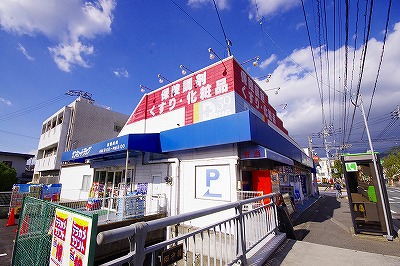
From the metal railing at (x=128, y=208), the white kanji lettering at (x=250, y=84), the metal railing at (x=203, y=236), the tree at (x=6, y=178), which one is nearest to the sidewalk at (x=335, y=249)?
the metal railing at (x=203, y=236)

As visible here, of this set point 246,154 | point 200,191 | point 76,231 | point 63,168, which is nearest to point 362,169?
point 246,154

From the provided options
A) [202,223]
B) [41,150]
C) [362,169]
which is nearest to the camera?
[362,169]

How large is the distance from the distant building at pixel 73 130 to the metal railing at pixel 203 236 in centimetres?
2266

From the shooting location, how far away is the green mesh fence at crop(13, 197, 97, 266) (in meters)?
3.64

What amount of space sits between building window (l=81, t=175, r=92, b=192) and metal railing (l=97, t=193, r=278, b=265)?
13926 mm

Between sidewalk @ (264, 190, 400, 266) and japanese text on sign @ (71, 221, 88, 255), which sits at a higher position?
japanese text on sign @ (71, 221, 88, 255)

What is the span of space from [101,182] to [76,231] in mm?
12829

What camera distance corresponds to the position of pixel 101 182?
14000 mm

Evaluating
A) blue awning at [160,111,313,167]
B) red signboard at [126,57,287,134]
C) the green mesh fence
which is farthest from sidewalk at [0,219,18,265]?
red signboard at [126,57,287,134]

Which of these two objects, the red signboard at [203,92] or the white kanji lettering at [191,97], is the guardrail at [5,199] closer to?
the red signboard at [203,92]

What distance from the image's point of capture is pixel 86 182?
15.3 meters

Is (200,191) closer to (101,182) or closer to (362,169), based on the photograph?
(362,169)

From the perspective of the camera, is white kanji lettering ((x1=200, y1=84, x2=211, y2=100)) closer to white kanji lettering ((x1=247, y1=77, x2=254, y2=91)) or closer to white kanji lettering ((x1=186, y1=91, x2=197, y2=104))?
white kanji lettering ((x1=186, y1=91, x2=197, y2=104))

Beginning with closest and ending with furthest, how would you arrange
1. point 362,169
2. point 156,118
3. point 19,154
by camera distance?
point 362,169 → point 156,118 → point 19,154
